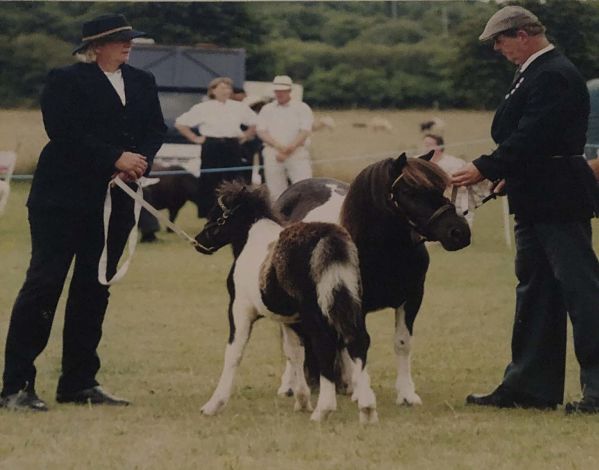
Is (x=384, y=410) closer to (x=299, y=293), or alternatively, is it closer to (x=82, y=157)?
(x=299, y=293)

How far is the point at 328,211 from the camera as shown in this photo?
31.6ft

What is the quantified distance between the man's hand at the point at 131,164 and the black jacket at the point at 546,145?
1905 millimetres

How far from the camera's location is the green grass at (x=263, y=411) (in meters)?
7.08

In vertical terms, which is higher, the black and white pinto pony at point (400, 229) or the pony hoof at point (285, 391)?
the black and white pinto pony at point (400, 229)

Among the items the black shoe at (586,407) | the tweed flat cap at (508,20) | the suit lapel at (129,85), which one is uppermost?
the tweed flat cap at (508,20)

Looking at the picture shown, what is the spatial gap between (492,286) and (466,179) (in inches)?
290

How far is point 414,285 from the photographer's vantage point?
8906mm

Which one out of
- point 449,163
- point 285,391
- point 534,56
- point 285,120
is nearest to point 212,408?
point 285,391

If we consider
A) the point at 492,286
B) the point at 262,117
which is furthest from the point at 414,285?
the point at 262,117

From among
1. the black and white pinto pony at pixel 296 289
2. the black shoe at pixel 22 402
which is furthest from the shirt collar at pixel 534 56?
the black shoe at pixel 22 402

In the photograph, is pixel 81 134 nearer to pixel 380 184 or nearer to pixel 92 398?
pixel 92 398

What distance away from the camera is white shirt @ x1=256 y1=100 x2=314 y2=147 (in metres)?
19.3

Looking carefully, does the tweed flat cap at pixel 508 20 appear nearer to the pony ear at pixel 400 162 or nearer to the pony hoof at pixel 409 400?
the pony ear at pixel 400 162

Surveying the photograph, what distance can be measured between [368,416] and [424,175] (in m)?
1.32
